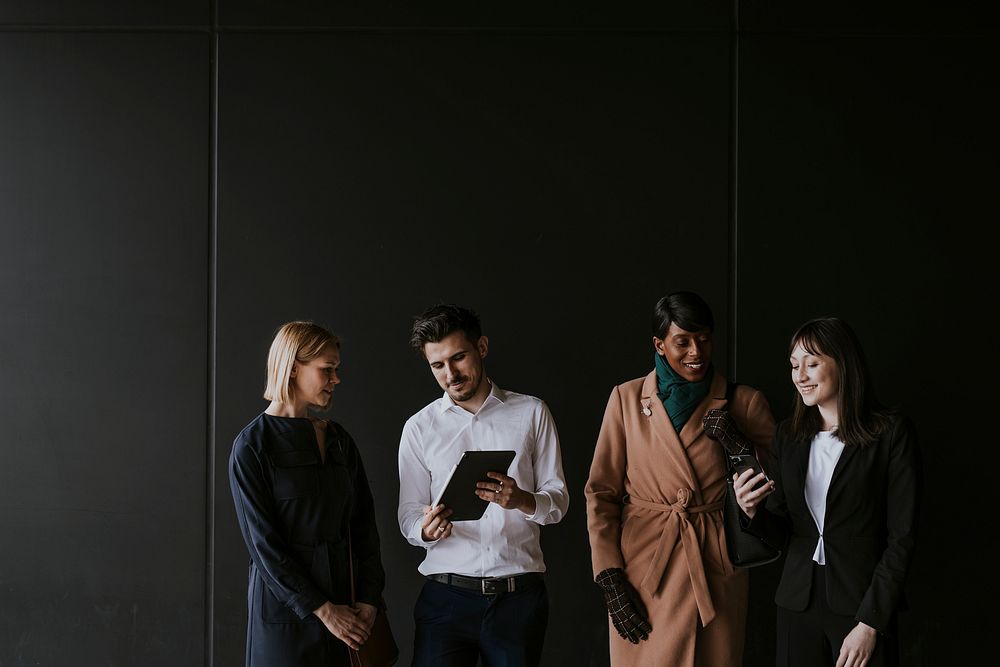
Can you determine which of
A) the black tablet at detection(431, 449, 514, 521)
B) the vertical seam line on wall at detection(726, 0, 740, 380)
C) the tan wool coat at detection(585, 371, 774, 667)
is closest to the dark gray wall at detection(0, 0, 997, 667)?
the vertical seam line on wall at detection(726, 0, 740, 380)

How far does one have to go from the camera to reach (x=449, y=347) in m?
2.82

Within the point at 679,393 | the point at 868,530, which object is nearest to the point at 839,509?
the point at 868,530

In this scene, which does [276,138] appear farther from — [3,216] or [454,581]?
[454,581]

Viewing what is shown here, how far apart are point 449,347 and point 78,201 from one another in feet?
7.21

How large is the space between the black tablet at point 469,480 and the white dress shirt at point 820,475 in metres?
1.01

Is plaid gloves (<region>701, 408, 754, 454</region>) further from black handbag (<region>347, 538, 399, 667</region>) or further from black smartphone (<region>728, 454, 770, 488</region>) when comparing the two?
black handbag (<region>347, 538, 399, 667</region>)

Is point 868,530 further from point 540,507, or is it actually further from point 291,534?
point 291,534

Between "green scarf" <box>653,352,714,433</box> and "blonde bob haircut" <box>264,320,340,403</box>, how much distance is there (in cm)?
119

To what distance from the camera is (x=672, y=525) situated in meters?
2.93

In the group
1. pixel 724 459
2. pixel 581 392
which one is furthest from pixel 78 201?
pixel 724 459

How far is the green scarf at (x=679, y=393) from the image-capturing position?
9.77ft

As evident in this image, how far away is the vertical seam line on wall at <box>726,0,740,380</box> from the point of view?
12.8 feet

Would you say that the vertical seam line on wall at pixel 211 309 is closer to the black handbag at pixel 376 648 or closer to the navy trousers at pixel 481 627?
the black handbag at pixel 376 648

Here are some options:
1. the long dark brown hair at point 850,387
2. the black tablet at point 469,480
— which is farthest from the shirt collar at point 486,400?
the long dark brown hair at point 850,387
